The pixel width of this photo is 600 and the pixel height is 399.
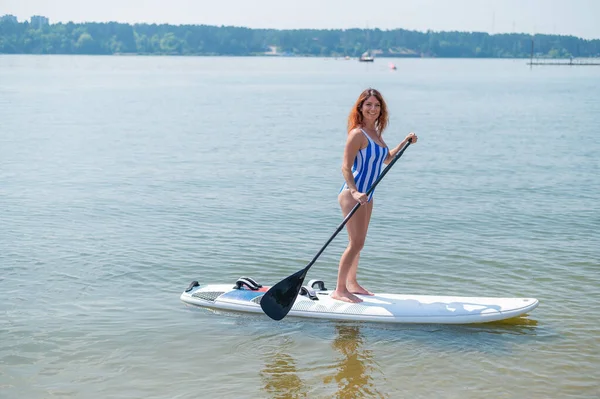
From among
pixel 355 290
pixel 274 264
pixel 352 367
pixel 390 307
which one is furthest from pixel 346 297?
pixel 274 264

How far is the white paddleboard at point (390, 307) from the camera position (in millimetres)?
7984

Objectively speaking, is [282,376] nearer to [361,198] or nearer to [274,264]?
[361,198]

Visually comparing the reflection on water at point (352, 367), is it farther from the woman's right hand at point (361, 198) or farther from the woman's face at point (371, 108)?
the woman's face at point (371, 108)

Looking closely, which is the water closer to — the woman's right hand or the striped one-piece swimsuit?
the woman's right hand

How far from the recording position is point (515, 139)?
28.2 metres

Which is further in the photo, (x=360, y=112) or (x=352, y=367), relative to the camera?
(x=360, y=112)

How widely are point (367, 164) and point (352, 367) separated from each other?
1812mm

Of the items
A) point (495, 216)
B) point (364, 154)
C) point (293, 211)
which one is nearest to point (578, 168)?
point (495, 216)

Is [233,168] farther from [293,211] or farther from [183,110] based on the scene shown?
[183,110]

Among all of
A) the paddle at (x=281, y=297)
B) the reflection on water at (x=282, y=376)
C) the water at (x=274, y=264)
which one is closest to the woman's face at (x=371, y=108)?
the paddle at (x=281, y=297)

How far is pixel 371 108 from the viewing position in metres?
7.67

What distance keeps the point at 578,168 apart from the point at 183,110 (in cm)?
2504

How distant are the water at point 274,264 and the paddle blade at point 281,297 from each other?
0.62 feet

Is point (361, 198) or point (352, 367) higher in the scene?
point (361, 198)
